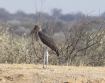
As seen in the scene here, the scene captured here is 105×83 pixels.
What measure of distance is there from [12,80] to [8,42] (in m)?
6.24

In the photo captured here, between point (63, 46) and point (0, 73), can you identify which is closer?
point (0, 73)

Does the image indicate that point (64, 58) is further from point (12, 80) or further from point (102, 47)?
point (12, 80)

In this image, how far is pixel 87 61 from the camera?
61.1ft

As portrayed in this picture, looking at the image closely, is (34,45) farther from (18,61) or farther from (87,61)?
(87,61)

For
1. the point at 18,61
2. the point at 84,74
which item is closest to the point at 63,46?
the point at 18,61

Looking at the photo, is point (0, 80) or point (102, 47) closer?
point (0, 80)

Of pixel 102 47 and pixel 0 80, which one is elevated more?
pixel 102 47

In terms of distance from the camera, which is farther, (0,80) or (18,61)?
(18,61)

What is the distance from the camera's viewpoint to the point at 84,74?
43.2 ft

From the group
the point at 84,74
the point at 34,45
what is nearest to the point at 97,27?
the point at 34,45

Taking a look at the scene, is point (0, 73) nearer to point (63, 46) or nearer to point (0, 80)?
point (0, 80)

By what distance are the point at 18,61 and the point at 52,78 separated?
568 cm

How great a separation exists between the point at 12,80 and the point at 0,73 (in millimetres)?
570

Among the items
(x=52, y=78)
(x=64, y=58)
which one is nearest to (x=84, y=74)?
(x=52, y=78)
